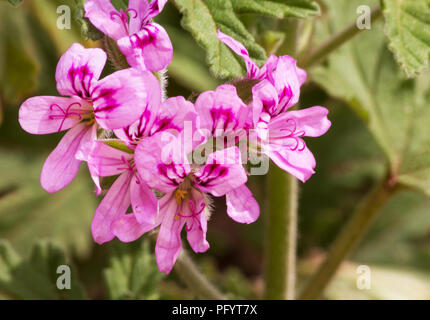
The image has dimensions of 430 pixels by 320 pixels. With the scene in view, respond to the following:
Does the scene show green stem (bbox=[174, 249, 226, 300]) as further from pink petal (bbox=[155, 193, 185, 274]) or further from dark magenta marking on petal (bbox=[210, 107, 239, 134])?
dark magenta marking on petal (bbox=[210, 107, 239, 134])

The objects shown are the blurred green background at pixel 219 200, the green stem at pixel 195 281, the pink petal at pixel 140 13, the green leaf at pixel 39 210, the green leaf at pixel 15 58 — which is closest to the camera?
the pink petal at pixel 140 13

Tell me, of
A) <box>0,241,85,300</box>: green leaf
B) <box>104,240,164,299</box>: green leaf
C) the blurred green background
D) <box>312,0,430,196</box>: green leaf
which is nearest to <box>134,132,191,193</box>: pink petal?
<box>104,240,164,299</box>: green leaf

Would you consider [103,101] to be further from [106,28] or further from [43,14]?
[43,14]

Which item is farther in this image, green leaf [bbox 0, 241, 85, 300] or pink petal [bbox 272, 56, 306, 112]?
green leaf [bbox 0, 241, 85, 300]

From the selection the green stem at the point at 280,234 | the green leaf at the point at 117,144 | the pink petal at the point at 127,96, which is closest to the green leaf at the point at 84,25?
the pink petal at the point at 127,96

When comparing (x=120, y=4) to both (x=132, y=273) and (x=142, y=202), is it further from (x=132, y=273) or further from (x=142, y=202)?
(x=132, y=273)

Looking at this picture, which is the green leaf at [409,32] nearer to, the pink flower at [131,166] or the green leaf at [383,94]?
the green leaf at [383,94]
